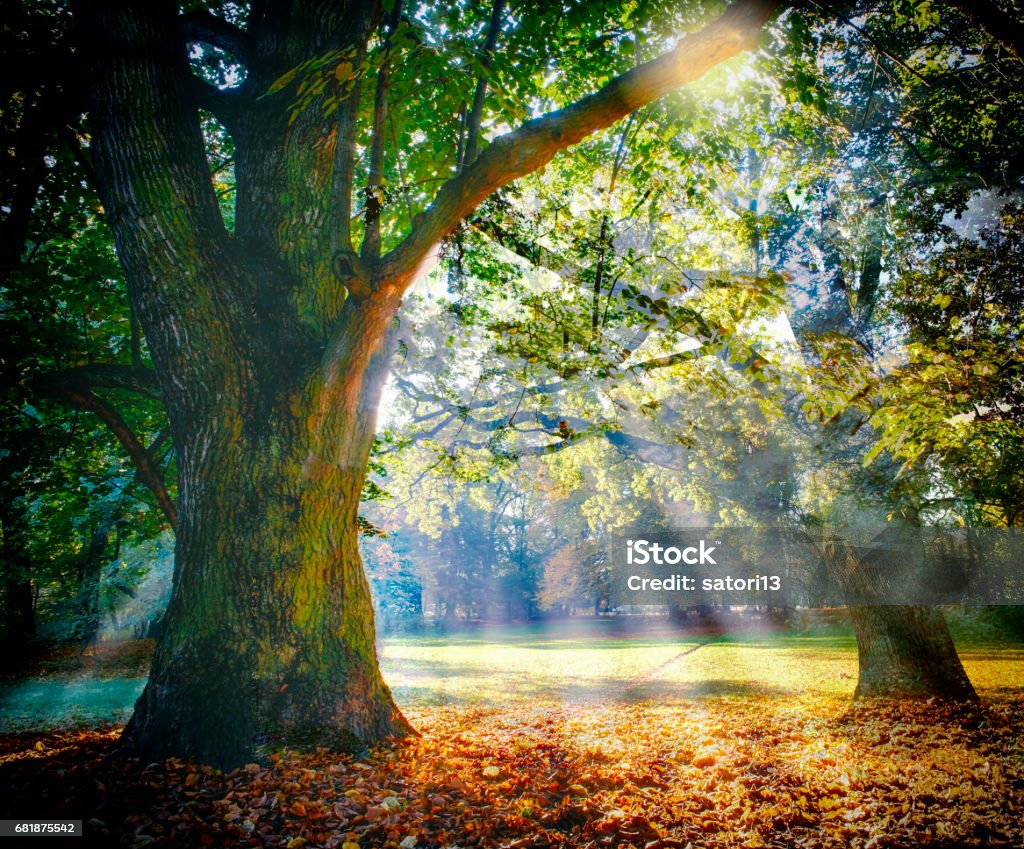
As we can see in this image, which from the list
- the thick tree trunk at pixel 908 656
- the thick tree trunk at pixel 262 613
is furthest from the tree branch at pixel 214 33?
the thick tree trunk at pixel 908 656

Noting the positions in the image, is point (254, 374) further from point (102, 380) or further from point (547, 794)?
point (547, 794)

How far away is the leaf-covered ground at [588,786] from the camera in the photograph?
286 centimetres

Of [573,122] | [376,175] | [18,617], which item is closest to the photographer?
[573,122]

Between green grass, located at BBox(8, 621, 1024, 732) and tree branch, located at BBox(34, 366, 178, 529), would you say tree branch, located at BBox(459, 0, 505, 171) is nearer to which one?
tree branch, located at BBox(34, 366, 178, 529)

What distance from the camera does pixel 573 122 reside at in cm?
359

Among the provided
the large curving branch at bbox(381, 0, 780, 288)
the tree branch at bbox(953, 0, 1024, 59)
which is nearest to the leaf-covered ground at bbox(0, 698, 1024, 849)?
the large curving branch at bbox(381, 0, 780, 288)

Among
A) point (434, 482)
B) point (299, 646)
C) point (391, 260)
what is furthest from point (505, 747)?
point (434, 482)

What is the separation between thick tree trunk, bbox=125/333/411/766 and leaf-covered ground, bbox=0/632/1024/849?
0.78 ft

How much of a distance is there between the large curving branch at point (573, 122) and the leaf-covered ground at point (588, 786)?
3.42 metres

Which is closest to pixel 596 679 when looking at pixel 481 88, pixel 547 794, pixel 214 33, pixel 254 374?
pixel 547 794

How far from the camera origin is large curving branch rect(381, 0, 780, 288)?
129 inches

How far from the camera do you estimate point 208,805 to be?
298 centimetres

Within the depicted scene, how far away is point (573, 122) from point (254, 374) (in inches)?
117

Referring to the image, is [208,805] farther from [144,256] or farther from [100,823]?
[144,256]
